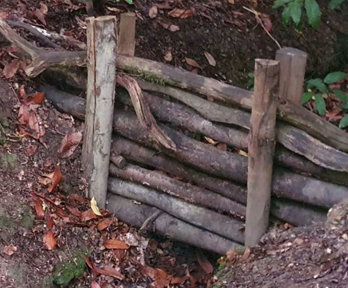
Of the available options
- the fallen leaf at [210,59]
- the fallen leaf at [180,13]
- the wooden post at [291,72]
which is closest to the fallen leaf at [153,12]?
the fallen leaf at [180,13]

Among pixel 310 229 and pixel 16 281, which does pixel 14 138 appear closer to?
pixel 16 281

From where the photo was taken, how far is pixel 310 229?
3.54 metres

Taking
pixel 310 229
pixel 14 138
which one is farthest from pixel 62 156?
pixel 310 229

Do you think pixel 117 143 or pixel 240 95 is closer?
pixel 240 95

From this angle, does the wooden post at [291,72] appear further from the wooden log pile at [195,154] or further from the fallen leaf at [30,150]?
the fallen leaf at [30,150]

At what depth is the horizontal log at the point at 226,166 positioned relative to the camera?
3.56 meters

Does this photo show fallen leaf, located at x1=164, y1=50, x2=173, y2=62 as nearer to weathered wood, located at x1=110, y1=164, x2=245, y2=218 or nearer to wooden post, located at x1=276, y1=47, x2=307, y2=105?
weathered wood, located at x1=110, y1=164, x2=245, y2=218

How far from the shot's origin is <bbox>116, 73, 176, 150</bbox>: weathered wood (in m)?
3.96

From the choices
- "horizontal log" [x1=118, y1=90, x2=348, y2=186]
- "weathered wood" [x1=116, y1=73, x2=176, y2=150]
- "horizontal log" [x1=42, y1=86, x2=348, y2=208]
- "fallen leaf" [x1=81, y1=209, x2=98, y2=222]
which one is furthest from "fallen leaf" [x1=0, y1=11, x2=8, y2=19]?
"fallen leaf" [x1=81, y1=209, x2=98, y2=222]

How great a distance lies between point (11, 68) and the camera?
4.52m

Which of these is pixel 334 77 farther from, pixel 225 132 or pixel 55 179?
pixel 55 179

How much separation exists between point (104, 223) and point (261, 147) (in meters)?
1.22

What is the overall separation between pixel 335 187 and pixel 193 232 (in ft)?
3.17

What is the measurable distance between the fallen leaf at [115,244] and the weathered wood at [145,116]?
69cm
